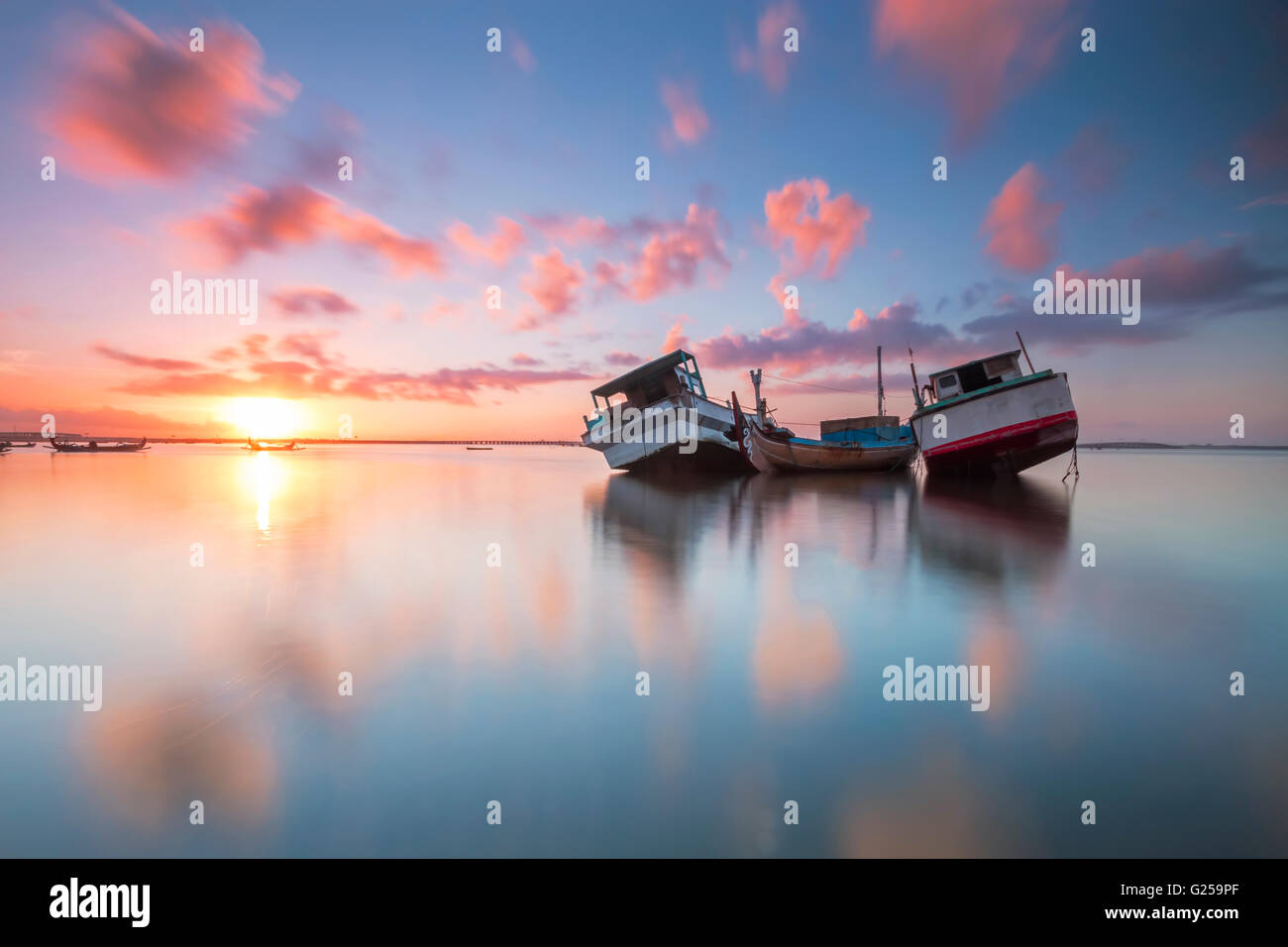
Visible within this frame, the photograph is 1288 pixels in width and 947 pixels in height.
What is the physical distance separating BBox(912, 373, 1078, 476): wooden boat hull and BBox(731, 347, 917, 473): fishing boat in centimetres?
691

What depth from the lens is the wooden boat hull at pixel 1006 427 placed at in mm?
23109

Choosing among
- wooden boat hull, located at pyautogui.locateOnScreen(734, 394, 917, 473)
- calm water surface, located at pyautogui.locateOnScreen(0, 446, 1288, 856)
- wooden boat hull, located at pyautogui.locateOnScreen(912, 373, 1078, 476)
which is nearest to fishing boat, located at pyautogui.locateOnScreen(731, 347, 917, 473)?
wooden boat hull, located at pyautogui.locateOnScreen(734, 394, 917, 473)

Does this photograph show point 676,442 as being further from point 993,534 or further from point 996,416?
point 993,534

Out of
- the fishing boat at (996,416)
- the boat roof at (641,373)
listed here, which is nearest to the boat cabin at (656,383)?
the boat roof at (641,373)

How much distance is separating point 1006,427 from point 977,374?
2.85 metres

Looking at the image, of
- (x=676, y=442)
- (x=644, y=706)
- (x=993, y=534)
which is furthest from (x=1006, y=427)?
(x=644, y=706)

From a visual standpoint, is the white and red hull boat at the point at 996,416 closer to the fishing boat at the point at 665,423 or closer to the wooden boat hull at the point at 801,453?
the wooden boat hull at the point at 801,453

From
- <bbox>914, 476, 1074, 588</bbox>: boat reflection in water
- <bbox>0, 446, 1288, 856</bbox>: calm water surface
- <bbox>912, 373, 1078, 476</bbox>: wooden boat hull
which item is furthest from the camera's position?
<bbox>912, 373, 1078, 476</bbox>: wooden boat hull

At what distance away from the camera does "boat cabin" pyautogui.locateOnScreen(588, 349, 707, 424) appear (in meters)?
28.5

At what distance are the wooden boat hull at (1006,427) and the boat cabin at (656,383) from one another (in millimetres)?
11715

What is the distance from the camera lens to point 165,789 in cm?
343

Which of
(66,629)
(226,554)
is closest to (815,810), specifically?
(66,629)

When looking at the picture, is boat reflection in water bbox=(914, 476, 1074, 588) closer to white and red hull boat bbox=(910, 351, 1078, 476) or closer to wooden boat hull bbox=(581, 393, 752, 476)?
white and red hull boat bbox=(910, 351, 1078, 476)
